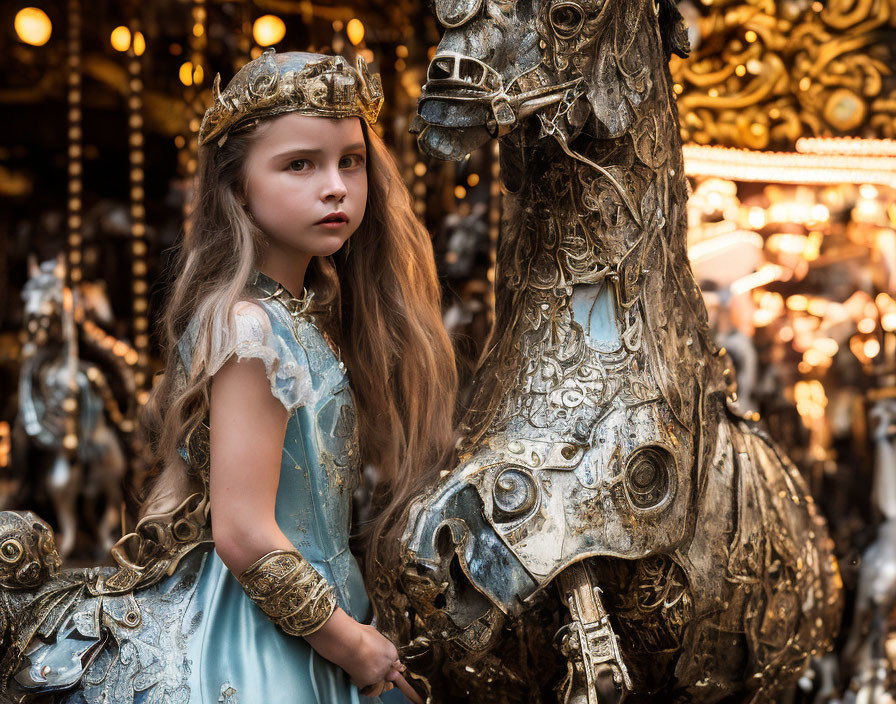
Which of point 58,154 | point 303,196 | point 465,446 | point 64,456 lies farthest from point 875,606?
point 58,154

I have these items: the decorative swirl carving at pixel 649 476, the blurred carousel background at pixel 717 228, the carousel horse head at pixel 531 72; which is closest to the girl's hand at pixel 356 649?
the decorative swirl carving at pixel 649 476

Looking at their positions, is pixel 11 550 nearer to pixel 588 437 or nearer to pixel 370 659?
pixel 370 659

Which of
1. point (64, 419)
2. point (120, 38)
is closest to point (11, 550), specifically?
point (64, 419)

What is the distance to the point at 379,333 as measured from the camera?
1.86 meters

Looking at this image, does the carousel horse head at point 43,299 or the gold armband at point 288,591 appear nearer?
the gold armband at point 288,591

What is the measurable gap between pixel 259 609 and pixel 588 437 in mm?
512

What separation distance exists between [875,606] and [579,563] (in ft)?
5.15

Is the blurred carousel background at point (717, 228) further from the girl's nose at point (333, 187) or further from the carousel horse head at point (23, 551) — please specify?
the carousel horse head at point (23, 551)

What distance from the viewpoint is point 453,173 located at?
147 inches

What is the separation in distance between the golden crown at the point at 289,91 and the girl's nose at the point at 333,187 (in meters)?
0.08

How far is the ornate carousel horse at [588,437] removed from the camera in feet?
5.41

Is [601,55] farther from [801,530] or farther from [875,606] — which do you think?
[875,606]

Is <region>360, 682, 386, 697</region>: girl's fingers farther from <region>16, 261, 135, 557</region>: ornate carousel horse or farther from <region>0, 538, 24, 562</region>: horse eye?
<region>16, 261, 135, 557</region>: ornate carousel horse

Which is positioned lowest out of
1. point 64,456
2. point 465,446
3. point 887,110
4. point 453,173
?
point 64,456
